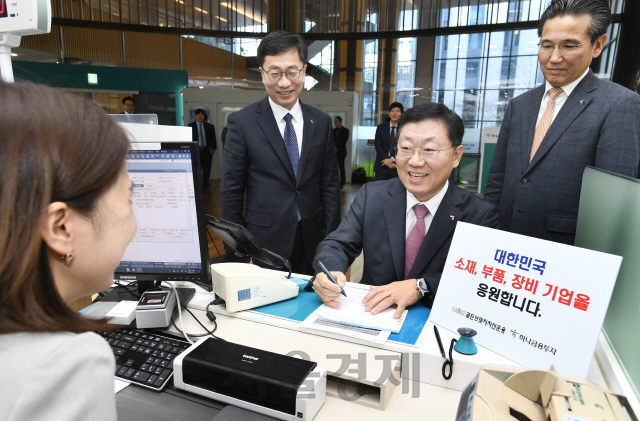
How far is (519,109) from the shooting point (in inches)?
75.3

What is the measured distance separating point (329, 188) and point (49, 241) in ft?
6.29

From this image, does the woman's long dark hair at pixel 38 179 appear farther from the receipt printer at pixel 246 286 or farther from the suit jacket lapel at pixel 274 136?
the suit jacket lapel at pixel 274 136

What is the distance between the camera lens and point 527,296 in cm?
99

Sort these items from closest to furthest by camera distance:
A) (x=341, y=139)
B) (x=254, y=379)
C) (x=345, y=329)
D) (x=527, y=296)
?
(x=254, y=379), (x=527, y=296), (x=345, y=329), (x=341, y=139)

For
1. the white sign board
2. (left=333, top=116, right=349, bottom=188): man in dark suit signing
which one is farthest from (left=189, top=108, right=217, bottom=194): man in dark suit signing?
the white sign board

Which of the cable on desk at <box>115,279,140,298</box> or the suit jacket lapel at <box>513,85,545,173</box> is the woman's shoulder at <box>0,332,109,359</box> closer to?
the cable on desk at <box>115,279,140,298</box>

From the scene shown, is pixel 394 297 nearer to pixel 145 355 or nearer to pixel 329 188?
pixel 145 355

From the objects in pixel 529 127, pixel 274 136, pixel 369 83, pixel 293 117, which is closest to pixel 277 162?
pixel 274 136

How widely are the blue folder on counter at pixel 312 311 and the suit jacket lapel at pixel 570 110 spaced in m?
0.98

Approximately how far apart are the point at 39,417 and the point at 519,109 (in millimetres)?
2053

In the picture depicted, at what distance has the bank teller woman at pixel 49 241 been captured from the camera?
1.48 ft

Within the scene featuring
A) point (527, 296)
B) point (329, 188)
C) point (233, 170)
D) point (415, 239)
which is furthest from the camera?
point (329, 188)

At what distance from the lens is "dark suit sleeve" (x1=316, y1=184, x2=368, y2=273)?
1.55 m

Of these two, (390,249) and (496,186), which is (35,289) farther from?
(496,186)
